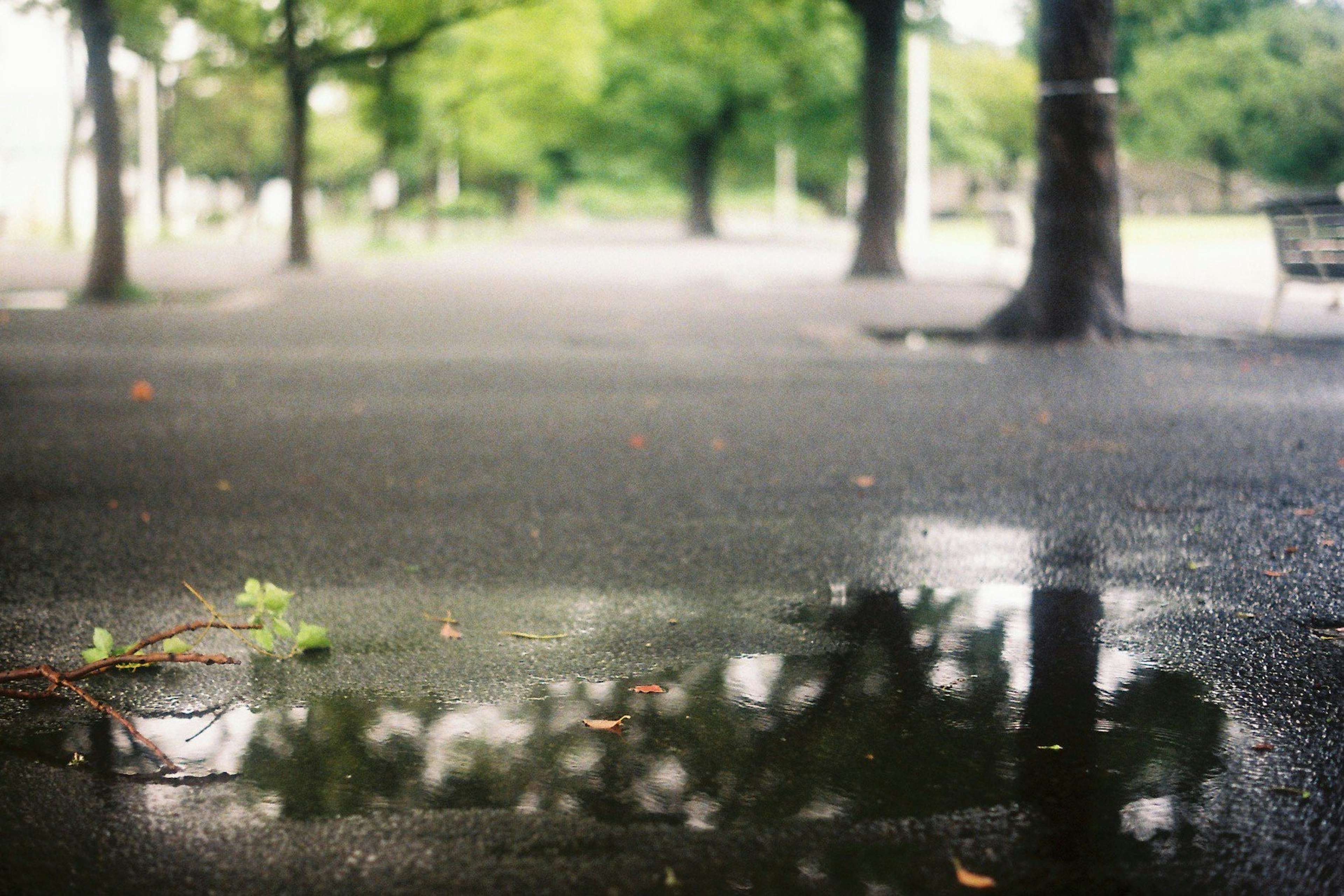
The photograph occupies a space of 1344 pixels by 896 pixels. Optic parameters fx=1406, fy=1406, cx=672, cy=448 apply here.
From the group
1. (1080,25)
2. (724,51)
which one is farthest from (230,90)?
(1080,25)

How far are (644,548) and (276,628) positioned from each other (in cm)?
173

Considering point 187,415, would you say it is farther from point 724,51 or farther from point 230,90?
point 230,90

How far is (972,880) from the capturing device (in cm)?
259

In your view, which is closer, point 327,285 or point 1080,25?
point 1080,25

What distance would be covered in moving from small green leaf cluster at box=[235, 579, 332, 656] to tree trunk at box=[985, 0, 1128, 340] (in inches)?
375

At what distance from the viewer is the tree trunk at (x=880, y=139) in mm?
22531

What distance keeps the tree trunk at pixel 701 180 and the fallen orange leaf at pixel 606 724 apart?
5048 centimetres

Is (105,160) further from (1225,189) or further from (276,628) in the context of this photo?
(1225,189)

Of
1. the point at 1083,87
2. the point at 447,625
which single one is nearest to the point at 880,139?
the point at 1083,87

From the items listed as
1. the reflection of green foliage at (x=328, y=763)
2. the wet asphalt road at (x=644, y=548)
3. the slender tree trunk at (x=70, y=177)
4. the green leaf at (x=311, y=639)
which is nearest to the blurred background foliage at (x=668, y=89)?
the slender tree trunk at (x=70, y=177)

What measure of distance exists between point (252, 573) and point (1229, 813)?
3365 mm

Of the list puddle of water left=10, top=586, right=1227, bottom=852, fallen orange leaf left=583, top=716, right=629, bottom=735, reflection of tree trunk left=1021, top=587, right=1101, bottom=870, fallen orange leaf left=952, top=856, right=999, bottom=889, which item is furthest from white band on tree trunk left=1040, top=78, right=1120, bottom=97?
fallen orange leaf left=952, top=856, right=999, bottom=889

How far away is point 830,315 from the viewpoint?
16.6 metres

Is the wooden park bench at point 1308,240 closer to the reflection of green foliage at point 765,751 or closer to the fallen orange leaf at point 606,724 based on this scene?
the reflection of green foliage at point 765,751
